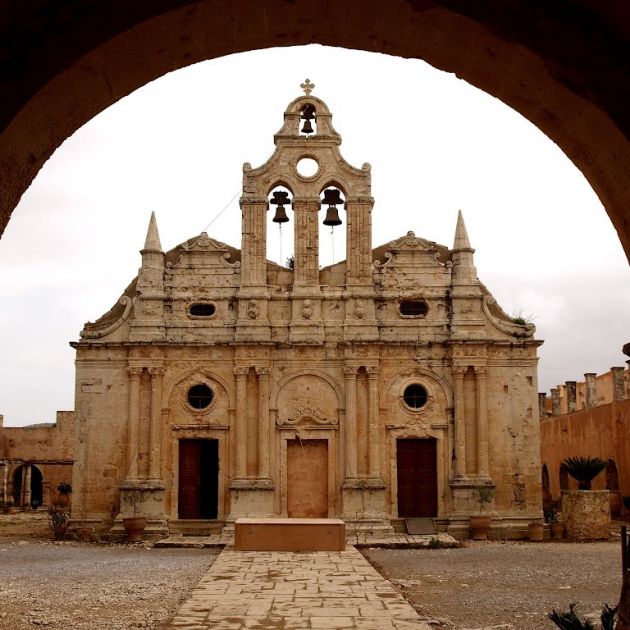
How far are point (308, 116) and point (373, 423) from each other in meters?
8.81

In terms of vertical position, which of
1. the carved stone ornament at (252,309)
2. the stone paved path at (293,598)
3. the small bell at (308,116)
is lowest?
the stone paved path at (293,598)

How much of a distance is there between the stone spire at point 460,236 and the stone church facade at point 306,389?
0.23m

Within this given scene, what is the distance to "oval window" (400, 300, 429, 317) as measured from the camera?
23.7m

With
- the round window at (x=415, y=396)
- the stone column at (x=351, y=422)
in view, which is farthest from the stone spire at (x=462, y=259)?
the stone column at (x=351, y=422)

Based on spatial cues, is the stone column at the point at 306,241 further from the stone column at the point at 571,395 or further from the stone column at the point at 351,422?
the stone column at the point at 571,395

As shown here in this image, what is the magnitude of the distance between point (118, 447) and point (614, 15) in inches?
821

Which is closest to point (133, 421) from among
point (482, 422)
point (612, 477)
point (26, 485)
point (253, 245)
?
point (253, 245)

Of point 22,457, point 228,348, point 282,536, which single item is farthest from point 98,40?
point 22,457

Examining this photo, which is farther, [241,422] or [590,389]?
[590,389]

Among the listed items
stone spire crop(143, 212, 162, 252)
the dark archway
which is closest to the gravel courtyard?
the dark archway

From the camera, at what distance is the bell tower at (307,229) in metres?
23.3

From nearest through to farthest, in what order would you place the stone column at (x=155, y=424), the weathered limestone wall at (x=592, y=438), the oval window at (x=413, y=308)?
1. the stone column at (x=155, y=424)
2. the oval window at (x=413, y=308)
3. the weathered limestone wall at (x=592, y=438)

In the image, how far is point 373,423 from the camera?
74.3 feet

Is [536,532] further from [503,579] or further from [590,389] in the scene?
[590,389]
